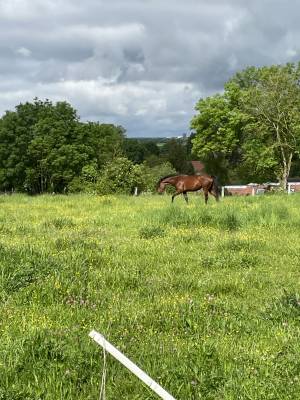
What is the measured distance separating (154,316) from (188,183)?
21186 mm

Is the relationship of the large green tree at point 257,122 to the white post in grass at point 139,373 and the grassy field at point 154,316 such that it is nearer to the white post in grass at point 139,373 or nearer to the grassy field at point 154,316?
the grassy field at point 154,316

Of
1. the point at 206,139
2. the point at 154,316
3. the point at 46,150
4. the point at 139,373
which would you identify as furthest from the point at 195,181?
the point at 46,150

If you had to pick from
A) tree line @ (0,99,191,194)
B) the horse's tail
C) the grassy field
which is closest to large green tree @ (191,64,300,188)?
tree line @ (0,99,191,194)

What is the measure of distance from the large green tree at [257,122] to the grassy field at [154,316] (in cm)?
4704

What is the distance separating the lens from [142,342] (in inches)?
217

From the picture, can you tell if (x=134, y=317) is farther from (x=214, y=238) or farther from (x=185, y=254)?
(x=214, y=238)

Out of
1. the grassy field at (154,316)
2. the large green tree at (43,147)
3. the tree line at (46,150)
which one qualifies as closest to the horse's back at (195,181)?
the grassy field at (154,316)

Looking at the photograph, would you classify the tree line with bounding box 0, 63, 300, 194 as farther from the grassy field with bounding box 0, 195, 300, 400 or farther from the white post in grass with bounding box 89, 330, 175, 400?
the white post in grass with bounding box 89, 330, 175, 400

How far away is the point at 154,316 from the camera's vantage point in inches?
252

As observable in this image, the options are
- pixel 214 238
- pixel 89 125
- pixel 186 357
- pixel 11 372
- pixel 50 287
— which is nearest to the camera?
pixel 11 372

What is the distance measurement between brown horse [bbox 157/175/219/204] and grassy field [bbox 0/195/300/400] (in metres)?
14.3

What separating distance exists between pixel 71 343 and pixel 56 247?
6013 millimetres

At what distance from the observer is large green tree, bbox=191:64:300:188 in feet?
187

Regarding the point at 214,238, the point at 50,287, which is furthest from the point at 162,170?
the point at 50,287
